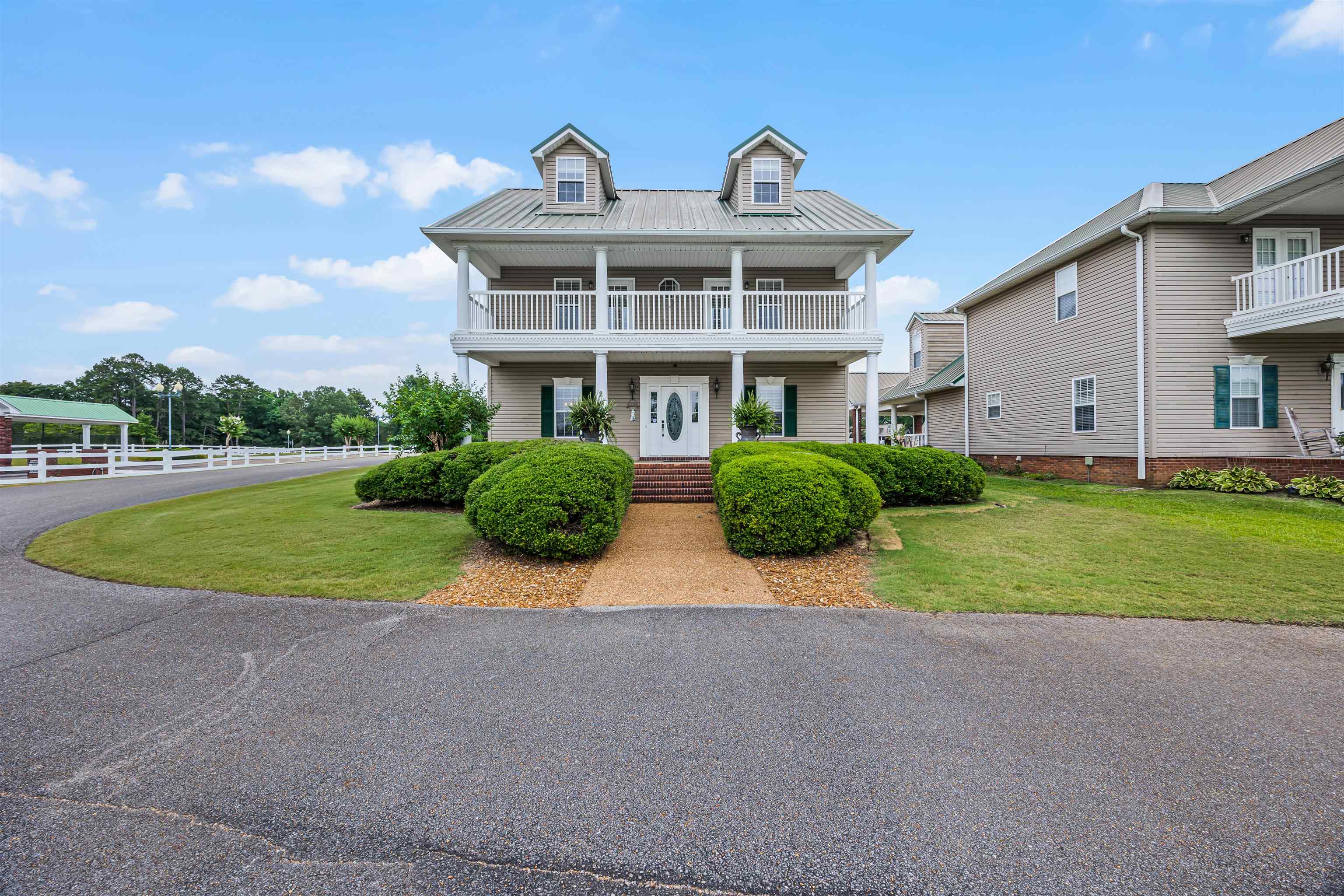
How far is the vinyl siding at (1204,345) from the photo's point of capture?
442 inches

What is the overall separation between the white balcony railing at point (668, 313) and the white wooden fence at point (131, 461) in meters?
3.96

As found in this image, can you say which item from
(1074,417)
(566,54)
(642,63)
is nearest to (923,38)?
(642,63)

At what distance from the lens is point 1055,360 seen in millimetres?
13945

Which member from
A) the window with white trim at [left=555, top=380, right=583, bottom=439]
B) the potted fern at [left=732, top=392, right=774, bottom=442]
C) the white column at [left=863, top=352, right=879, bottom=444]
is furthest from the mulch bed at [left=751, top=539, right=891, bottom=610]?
the window with white trim at [left=555, top=380, right=583, bottom=439]

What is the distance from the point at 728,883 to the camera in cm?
180

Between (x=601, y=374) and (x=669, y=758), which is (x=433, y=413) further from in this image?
(x=669, y=758)

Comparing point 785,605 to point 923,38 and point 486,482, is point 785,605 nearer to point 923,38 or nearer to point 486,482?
point 486,482

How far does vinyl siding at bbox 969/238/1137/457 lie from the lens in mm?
11906

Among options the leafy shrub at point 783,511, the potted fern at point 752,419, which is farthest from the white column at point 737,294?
the leafy shrub at point 783,511

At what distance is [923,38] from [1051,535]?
40.4ft

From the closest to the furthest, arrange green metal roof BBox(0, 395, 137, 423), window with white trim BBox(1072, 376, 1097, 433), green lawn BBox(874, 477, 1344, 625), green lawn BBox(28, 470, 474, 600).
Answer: green lawn BBox(874, 477, 1344, 625)
green lawn BBox(28, 470, 474, 600)
window with white trim BBox(1072, 376, 1097, 433)
green metal roof BBox(0, 395, 137, 423)

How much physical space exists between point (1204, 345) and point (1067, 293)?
3.19 metres

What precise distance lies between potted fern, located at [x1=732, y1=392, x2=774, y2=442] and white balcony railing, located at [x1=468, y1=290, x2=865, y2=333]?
185 centimetres

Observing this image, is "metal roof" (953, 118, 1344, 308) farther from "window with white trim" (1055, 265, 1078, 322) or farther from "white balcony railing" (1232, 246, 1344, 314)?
"white balcony railing" (1232, 246, 1344, 314)
